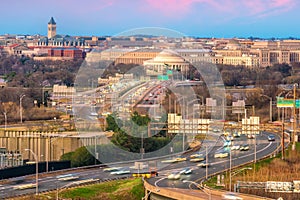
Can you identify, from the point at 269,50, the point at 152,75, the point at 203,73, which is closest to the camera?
the point at 152,75

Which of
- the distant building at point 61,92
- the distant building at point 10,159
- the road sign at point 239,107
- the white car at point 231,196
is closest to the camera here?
the white car at point 231,196

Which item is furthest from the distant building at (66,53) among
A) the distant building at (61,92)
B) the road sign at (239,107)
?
the road sign at (239,107)

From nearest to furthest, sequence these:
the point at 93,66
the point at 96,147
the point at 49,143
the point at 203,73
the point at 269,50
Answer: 1. the point at 96,147
2. the point at 49,143
3. the point at 93,66
4. the point at 203,73
5. the point at 269,50

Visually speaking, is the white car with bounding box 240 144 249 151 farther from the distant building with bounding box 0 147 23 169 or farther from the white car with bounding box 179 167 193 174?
the distant building with bounding box 0 147 23 169

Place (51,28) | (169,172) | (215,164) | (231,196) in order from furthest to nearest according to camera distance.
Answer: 1. (51,28)
2. (215,164)
3. (169,172)
4. (231,196)

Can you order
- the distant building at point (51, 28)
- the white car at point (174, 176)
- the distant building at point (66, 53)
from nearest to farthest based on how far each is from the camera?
1. the white car at point (174, 176)
2. the distant building at point (66, 53)
3. the distant building at point (51, 28)

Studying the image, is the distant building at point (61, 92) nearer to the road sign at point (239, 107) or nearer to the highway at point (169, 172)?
the road sign at point (239, 107)

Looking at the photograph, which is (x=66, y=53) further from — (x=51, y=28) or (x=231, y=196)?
(x=231, y=196)

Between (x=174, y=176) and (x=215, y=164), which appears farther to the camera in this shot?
(x=215, y=164)

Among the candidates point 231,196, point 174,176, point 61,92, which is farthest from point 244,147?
point 61,92

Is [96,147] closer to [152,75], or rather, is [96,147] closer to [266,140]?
[266,140]

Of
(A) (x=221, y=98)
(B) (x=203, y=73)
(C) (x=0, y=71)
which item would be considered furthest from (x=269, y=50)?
(A) (x=221, y=98)
